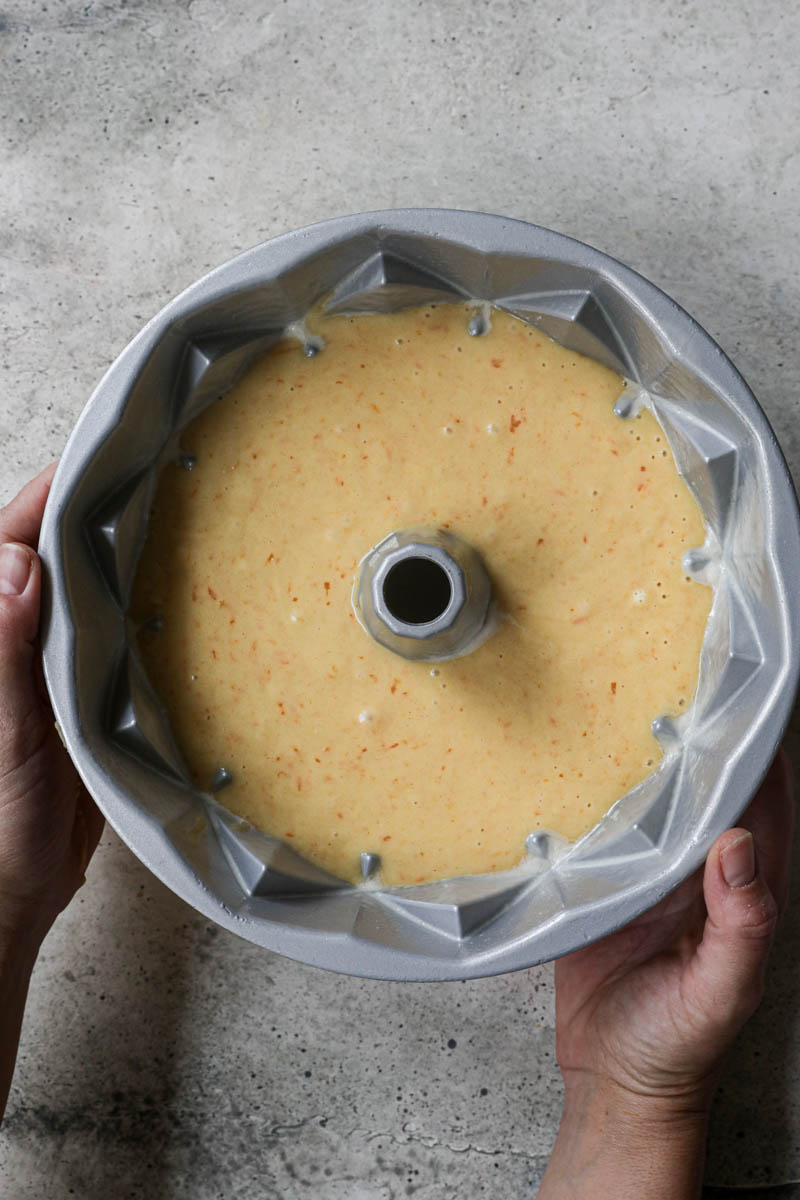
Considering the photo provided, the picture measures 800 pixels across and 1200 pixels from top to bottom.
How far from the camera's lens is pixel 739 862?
34.7 inches

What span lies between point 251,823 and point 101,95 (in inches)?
33.5

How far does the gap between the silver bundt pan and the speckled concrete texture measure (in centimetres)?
31

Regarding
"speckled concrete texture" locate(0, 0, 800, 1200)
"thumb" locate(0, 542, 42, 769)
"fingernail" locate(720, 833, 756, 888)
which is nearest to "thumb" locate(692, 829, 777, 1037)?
"fingernail" locate(720, 833, 756, 888)

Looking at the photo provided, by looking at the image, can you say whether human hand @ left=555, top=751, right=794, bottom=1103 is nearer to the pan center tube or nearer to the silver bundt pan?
the silver bundt pan

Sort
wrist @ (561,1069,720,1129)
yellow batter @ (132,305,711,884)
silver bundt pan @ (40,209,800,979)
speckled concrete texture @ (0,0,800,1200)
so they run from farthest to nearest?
speckled concrete texture @ (0,0,800,1200) → wrist @ (561,1069,720,1129) → yellow batter @ (132,305,711,884) → silver bundt pan @ (40,209,800,979)

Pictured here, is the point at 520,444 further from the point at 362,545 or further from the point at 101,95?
the point at 101,95

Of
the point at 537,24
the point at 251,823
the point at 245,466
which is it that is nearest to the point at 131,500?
the point at 245,466

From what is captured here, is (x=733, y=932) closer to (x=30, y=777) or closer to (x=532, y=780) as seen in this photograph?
(x=532, y=780)

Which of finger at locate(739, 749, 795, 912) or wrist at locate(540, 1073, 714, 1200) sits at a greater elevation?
finger at locate(739, 749, 795, 912)

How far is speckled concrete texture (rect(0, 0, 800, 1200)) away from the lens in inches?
46.3

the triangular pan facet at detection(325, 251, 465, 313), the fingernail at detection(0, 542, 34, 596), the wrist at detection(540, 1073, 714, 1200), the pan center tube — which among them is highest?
the triangular pan facet at detection(325, 251, 465, 313)

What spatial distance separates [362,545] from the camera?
950 millimetres

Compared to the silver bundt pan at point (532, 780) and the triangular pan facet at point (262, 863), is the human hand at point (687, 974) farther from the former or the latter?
the triangular pan facet at point (262, 863)

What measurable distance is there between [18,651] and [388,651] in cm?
32
